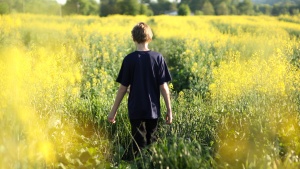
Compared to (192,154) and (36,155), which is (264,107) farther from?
(36,155)

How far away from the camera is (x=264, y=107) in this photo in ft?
13.5

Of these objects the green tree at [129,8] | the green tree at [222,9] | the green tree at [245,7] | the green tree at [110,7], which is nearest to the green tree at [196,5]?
the green tree at [222,9]

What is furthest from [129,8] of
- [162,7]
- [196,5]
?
[162,7]

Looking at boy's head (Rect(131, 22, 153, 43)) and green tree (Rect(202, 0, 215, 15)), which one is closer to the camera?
boy's head (Rect(131, 22, 153, 43))

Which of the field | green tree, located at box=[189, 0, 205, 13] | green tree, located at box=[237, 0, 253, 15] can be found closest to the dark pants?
the field

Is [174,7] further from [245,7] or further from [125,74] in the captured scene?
[125,74]

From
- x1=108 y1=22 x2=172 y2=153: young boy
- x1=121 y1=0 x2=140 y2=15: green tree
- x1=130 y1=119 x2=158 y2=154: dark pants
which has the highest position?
x1=121 y1=0 x2=140 y2=15: green tree

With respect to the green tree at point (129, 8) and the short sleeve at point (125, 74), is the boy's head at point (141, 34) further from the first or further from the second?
the green tree at point (129, 8)

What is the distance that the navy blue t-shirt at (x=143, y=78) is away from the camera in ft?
12.1

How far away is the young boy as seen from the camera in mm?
3676

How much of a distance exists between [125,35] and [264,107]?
954 centimetres

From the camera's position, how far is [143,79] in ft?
12.2

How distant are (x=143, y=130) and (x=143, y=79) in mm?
502

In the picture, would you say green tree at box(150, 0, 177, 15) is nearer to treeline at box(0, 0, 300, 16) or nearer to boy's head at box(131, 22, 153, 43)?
treeline at box(0, 0, 300, 16)
